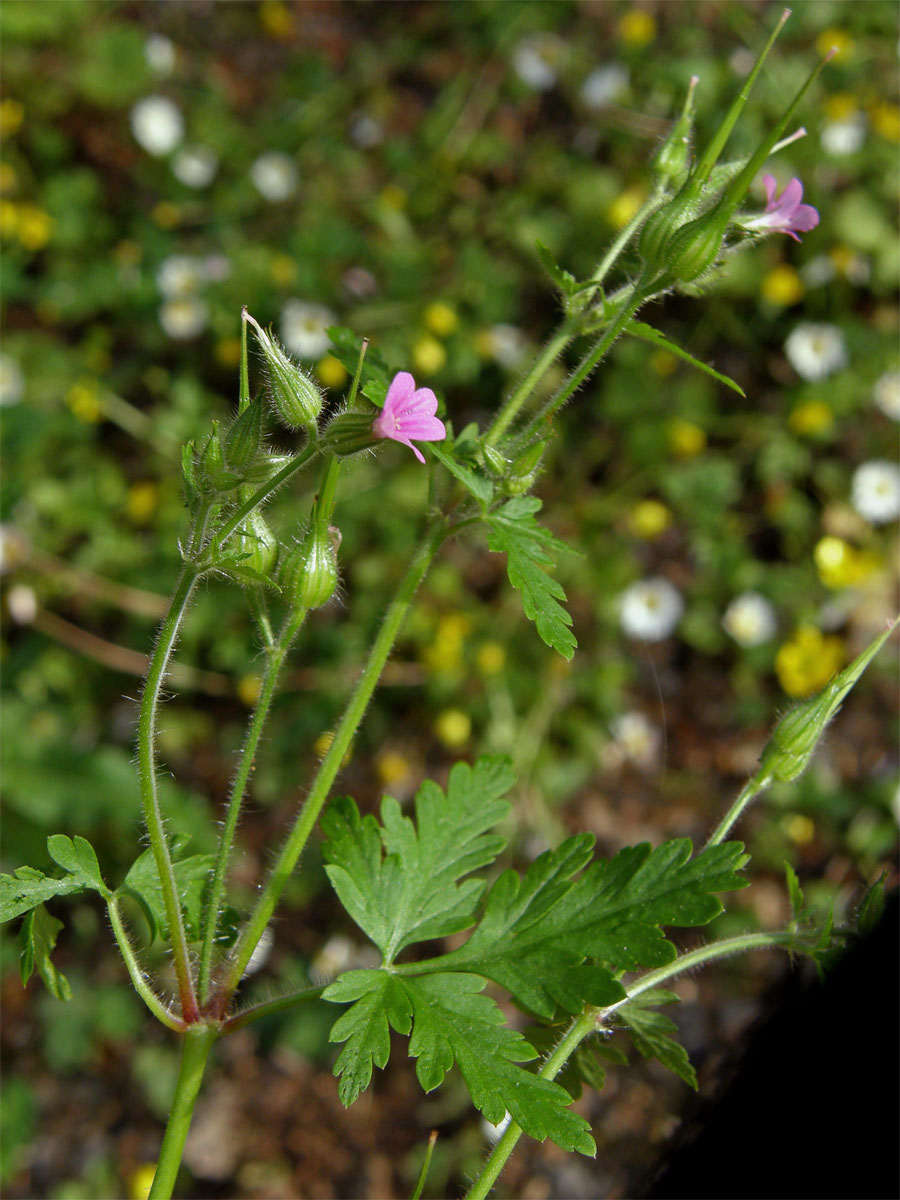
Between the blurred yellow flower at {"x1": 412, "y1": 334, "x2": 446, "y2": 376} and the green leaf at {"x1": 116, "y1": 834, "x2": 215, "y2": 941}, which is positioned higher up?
the green leaf at {"x1": 116, "y1": 834, "x2": 215, "y2": 941}

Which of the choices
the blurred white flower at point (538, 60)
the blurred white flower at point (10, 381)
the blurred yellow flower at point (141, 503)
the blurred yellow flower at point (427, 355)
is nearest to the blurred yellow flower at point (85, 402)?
the blurred white flower at point (10, 381)

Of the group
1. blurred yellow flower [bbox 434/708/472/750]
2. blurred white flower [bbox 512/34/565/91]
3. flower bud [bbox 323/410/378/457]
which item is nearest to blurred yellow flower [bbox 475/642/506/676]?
blurred yellow flower [bbox 434/708/472/750]

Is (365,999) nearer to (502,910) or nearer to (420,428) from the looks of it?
(502,910)

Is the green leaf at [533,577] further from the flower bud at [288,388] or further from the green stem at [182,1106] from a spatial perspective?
the green stem at [182,1106]

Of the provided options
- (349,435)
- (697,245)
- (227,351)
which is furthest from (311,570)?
(227,351)

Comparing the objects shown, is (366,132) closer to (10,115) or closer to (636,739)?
(10,115)

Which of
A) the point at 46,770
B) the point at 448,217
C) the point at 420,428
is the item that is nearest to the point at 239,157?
the point at 448,217

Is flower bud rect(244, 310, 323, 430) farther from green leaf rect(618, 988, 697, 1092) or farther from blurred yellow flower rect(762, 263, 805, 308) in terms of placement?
blurred yellow flower rect(762, 263, 805, 308)
